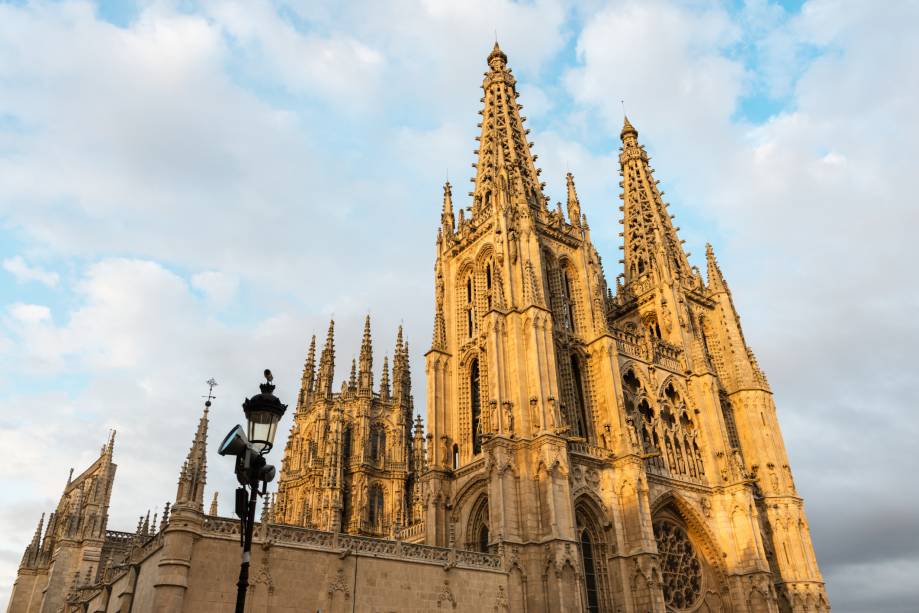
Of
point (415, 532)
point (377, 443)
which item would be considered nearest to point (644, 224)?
point (377, 443)

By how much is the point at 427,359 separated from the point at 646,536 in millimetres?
13142

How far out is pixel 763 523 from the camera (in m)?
35.9

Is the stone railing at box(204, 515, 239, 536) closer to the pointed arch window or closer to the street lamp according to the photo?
the street lamp

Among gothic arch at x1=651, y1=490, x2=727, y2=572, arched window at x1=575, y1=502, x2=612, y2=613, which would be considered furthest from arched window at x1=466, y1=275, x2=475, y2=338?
gothic arch at x1=651, y1=490, x2=727, y2=572

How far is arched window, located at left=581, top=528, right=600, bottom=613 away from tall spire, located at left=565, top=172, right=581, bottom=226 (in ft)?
58.1

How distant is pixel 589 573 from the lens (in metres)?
28.0

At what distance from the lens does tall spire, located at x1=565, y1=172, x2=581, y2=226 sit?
127 ft

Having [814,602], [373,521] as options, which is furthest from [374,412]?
[814,602]

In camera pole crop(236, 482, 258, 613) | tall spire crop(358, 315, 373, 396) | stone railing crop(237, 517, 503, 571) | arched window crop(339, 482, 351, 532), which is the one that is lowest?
camera pole crop(236, 482, 258, 613)

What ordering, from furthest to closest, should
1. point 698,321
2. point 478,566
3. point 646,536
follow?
point 698,321
point 646,536
point 478,566

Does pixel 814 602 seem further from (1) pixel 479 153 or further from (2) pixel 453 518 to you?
(1) pixel 479 153

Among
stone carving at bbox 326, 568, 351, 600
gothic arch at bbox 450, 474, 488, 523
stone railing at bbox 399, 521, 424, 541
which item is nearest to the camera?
stone carving at bbox 326, 568, 351, 600

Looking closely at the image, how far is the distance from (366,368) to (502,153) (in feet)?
70.3

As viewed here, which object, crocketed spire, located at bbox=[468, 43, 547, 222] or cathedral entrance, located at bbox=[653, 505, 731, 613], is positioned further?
crocketed spire, located at bbox=[468, 43, 547, 222]
